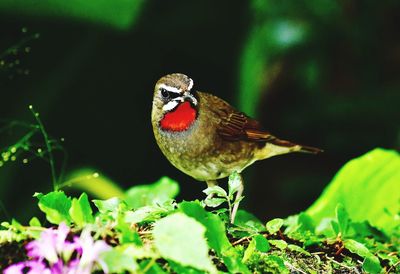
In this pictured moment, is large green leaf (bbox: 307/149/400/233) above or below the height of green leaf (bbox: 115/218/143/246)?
below

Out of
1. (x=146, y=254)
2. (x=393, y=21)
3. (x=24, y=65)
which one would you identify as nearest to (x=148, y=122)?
(x=24, y=65)

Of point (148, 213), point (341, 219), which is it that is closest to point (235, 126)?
point (341, 219)

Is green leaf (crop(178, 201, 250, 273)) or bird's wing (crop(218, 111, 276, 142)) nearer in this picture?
green leaf (crop(178, 201, 250, 273))

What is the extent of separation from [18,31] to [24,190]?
3.99ft

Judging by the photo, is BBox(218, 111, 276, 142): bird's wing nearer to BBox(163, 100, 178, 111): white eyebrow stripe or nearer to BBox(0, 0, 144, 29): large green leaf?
BBox(163, 100, 178, 111): white eyebrow stripe

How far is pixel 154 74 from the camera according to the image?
5.32 meters

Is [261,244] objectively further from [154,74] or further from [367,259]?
[154,74]

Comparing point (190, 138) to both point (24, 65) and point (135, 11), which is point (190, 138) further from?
point (24, 65)

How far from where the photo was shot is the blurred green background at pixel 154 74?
4.92 m

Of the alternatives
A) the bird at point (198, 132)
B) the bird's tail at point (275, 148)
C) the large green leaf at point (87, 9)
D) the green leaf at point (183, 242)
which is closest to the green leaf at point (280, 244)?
the green leaf at point (183, 242)

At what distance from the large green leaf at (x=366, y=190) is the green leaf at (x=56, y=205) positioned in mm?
1636

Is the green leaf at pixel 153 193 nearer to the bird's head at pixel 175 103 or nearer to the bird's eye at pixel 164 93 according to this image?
the bird's head at pixel 175 103

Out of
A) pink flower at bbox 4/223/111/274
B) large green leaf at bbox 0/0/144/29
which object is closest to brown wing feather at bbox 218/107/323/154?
pink flower at bbox 4/223/111/274

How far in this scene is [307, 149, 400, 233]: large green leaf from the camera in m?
3.16
